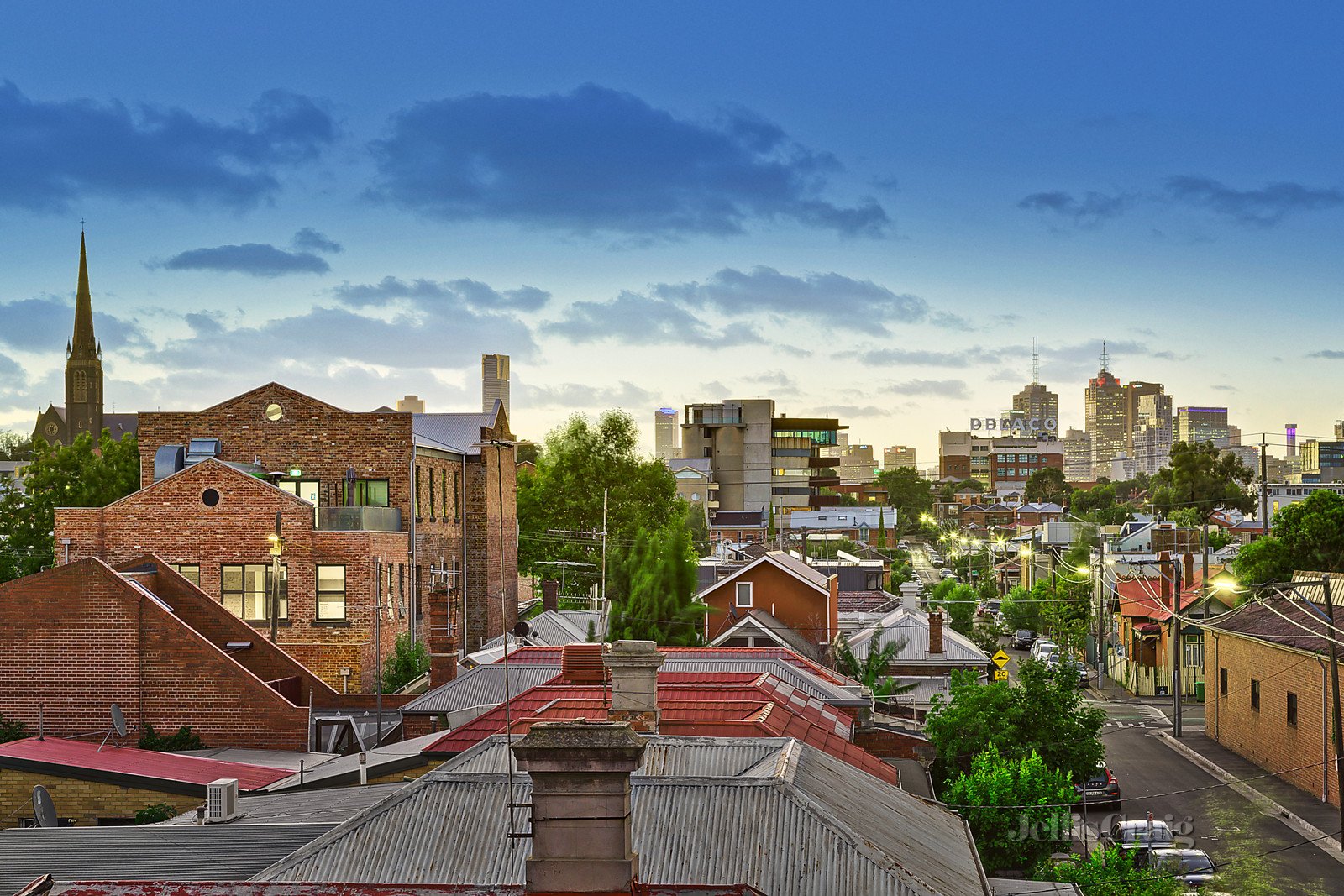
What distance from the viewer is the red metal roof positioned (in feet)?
79.1

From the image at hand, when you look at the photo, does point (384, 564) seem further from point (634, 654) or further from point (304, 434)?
point (634, 654)

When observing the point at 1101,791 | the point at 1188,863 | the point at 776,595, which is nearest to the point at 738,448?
the point at 776,595

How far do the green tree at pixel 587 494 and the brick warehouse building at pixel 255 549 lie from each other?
4309 centimetres

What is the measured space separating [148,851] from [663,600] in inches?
1372

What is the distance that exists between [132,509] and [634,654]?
26.8 m

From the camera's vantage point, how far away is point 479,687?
1238 inches

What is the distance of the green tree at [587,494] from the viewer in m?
88.3

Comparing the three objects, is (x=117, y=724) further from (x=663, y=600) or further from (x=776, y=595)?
(x=776, y=595)

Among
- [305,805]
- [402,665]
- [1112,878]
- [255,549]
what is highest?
[255,549]

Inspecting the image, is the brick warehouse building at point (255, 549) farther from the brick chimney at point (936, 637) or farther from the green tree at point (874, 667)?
the brick chimney at point (936, 637)

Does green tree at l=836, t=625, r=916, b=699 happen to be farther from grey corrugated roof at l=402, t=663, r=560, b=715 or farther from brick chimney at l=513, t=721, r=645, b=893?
brick chimney at l=513, t=721, r=645, b=893

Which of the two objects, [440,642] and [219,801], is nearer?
[219,801]

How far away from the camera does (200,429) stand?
48.0 m

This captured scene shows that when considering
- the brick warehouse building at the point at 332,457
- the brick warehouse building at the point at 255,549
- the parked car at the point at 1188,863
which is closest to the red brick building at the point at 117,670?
the brick warehouse building at the point at 255,549
